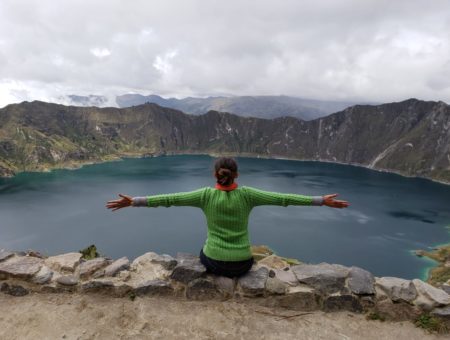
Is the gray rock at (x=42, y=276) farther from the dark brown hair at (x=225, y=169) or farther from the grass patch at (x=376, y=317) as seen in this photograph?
the grass patch at (x=376, y=317)

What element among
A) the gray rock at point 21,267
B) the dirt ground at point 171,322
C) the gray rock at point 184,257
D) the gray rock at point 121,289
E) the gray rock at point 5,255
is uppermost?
the gray rock at point 184,257

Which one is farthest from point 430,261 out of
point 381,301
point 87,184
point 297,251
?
point 87,184

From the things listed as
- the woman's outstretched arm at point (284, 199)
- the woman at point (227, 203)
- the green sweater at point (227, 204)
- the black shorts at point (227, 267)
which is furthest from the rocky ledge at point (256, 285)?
the woman's outstretched arm at point (284, 199)

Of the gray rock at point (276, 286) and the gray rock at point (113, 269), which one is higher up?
the gray rock at point (276, 286)

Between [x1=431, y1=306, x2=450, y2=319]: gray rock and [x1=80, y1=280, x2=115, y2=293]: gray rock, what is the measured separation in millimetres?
7272

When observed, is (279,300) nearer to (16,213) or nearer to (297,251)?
(297,251)

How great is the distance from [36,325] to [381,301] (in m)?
7.59

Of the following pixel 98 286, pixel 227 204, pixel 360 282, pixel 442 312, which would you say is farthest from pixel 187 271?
pixel 442 312

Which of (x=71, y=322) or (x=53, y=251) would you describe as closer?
(x=71, y=322)

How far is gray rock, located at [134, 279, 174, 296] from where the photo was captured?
8.34m

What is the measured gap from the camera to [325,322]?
7711 millimetres

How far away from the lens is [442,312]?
7594mm

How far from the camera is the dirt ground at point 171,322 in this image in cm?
728

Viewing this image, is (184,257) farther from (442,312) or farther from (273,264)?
(442,312)
